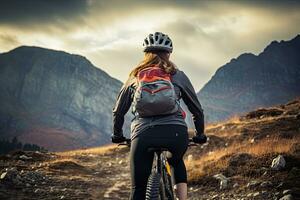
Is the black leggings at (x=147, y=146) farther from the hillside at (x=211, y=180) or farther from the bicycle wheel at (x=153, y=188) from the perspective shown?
the hillside at (x=211, y=180)

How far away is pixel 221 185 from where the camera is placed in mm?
9688

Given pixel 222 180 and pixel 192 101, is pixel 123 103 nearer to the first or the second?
pixel 192 101

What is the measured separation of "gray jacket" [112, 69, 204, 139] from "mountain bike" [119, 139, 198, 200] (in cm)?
31

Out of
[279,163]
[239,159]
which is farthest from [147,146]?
[239,159]

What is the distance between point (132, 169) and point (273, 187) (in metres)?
5.42

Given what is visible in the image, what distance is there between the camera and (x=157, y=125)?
4289 mm

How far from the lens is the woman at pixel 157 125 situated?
425cm

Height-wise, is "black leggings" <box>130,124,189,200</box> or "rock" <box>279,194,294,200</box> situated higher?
"black leggings" <box>130,124,189,200</box>

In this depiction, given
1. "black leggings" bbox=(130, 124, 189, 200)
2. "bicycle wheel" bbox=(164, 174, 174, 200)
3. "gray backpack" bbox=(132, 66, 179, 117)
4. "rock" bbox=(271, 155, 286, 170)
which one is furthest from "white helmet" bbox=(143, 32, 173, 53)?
"rock" bbox=(271, 155, 286, 170)

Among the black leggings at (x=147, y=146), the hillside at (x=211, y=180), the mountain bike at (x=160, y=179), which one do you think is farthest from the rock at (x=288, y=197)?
the black leggings at (x=147, y=146)

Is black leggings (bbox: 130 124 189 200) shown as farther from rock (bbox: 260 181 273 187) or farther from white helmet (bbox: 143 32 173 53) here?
rock (bbox: 260 181 273 187)

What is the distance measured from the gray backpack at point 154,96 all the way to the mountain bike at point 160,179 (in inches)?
17.9

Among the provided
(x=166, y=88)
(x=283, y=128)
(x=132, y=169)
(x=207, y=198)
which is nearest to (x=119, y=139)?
(x=132, y=169)

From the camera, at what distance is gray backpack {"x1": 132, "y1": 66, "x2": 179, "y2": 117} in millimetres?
4258
